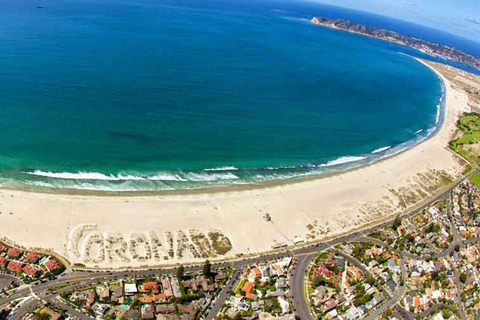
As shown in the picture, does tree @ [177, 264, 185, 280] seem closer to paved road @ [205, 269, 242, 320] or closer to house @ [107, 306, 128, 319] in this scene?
paved road @ [205, 269, 242, 320]

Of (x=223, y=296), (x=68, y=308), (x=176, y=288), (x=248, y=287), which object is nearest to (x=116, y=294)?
(x=68, y=308)

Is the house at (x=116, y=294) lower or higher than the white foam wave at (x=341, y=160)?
lower

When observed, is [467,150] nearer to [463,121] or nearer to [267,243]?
[463,121]

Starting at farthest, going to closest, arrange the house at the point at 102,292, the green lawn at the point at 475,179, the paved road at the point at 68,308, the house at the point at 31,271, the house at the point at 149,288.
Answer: the green lawn at the point at 475,179 → the house at the point at 149,288 → the house at the point at 31,271 → the house at the point at 102,292 → the paved road at the point at 68,308

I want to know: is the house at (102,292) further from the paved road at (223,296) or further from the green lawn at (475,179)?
the green lawn at (475,179)

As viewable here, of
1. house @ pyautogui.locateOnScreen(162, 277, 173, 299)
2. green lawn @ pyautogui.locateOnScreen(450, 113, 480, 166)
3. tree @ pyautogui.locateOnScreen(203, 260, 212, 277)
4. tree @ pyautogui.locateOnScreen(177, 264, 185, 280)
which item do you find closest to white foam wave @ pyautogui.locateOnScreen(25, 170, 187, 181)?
tree @ pyautogui.locateOnScreen(177, 264, 185, 280)

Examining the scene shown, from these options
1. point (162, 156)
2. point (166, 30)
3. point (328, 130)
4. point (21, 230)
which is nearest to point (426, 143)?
point (328, 130)

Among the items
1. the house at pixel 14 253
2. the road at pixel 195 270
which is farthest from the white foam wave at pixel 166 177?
the house at pixel 14 253
